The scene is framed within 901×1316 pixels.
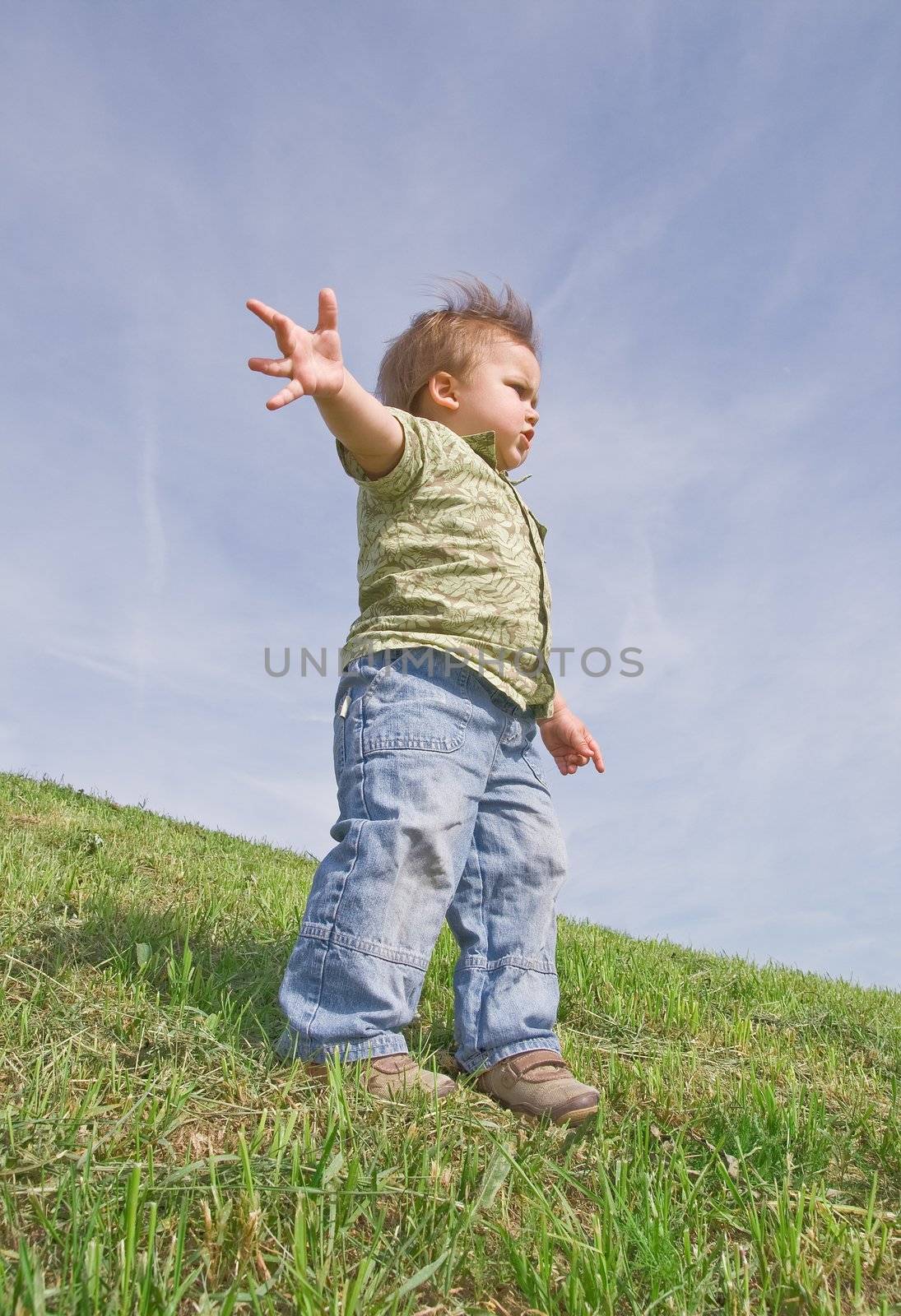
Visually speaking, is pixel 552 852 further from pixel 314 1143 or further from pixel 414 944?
pixel 314 1143

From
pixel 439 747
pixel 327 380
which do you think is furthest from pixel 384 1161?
pixel 327 380

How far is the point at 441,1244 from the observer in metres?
1.85

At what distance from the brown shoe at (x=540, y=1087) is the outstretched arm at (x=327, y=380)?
1.93 metres

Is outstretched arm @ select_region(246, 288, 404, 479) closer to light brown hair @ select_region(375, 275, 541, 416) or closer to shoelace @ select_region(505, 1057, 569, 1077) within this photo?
light brown hair @ select_region(375, 275, 541, 416)

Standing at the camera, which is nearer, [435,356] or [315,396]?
[315,396]

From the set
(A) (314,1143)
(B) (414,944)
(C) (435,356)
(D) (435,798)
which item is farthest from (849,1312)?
(C) (435,356)

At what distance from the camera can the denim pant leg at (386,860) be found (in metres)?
2.74

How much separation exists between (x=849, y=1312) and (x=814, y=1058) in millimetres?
2199

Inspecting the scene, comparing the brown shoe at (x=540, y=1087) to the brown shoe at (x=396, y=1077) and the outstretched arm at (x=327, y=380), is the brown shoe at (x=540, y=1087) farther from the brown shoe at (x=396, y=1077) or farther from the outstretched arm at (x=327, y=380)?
the outstretched arm at (x=327, y=380)

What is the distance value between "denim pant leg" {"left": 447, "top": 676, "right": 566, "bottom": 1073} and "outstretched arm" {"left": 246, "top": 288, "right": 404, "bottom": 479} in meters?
0.84

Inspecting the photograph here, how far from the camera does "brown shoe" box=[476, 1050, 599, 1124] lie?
270 centimetres

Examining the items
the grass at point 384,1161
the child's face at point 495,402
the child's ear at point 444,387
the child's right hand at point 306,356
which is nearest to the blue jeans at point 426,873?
the grass at point 384,1161

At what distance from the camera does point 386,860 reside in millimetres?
2787

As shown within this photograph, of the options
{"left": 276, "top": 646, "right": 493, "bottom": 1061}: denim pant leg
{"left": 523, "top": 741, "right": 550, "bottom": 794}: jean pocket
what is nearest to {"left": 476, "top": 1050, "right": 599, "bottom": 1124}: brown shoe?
{"left": 276, "top": 646, "right": 493, "bottom": 1061}: denim pant leg
